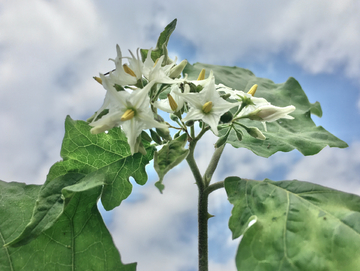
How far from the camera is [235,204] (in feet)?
2.73

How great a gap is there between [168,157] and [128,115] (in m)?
0.13

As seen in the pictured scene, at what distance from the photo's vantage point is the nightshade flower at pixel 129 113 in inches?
27.6

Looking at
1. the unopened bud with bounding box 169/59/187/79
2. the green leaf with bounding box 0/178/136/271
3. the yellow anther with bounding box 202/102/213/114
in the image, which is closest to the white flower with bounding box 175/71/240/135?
the yellow anther with bounding box 202/102/213/114

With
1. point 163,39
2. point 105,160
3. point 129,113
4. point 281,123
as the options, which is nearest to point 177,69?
point 163,39

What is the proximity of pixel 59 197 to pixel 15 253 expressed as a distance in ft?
0.83

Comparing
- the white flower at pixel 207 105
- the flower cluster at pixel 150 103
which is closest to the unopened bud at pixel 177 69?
the flower cluster at pixel 150 103

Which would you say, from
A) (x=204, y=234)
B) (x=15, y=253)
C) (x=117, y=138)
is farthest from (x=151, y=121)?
(x=15, y=253)

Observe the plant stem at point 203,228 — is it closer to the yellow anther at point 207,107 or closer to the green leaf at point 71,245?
the green leaf at point 71,245

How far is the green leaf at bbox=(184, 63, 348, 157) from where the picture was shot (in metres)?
1.07

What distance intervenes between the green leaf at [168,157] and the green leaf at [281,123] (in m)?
0.34

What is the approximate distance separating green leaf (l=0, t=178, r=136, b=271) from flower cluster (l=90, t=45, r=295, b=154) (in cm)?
27

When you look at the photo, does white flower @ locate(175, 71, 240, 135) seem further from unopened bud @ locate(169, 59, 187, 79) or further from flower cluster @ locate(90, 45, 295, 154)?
unopened bud @ locate(169, 59, 187, 79)

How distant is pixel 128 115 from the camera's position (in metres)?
0.69

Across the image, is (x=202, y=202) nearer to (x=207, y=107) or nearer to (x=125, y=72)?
(x=207, y=107)
